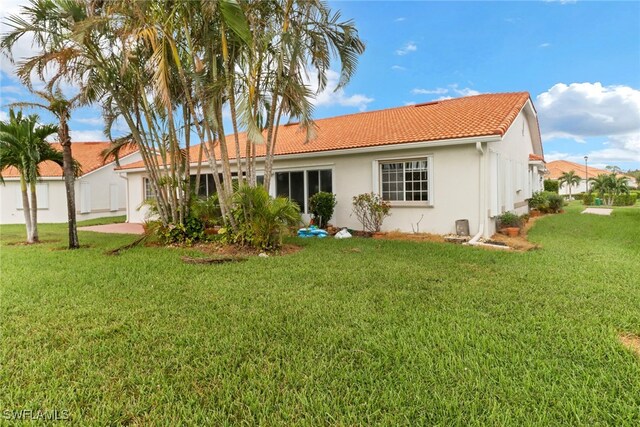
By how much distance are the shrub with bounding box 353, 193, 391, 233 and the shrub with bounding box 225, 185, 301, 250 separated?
352 cm

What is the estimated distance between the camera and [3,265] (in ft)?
24.0

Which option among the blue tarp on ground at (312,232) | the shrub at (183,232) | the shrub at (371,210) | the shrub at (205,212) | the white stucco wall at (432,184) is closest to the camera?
the shrub at (183,232)

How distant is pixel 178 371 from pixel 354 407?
164 centimetres

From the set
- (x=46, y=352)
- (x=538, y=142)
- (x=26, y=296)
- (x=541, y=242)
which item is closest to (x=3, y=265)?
(x=26, y=296)

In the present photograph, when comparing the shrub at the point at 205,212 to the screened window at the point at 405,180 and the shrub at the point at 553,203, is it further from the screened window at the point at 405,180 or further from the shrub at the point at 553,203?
the shrub at the point at 553,203

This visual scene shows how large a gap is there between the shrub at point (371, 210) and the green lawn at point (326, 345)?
479cm

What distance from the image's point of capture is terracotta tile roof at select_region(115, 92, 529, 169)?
418 inches

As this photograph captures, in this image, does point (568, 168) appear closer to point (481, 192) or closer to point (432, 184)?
point (481, 192)

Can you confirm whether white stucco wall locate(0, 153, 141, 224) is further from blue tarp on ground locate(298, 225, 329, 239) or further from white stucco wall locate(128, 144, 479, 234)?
blue tarp on ground locate(298, 225, 329, 239)

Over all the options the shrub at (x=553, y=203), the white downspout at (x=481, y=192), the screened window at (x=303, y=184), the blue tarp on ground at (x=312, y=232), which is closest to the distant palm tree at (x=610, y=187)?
the shrub at (x=553, y=203)

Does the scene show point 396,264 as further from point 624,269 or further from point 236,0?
point 236,0

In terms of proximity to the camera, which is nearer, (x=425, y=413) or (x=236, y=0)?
(x=425, y=413)

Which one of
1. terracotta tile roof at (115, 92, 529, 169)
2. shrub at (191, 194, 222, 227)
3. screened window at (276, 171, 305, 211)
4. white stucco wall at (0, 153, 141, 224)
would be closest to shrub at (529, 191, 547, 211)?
terracotta tile roof at (115, 92, 529, 169)

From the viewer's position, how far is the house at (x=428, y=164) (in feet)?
A: 33.1
